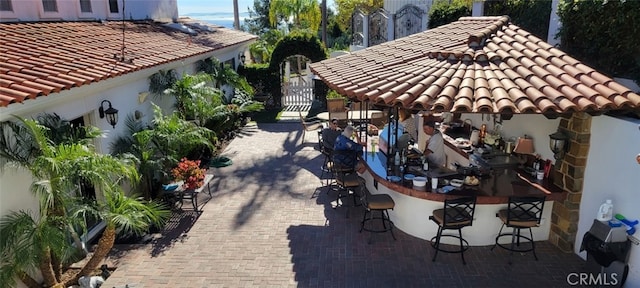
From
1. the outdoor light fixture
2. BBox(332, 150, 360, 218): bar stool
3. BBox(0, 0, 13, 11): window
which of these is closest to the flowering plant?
the outdoor light fixture

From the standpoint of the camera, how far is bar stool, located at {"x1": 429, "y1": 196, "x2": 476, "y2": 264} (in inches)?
273

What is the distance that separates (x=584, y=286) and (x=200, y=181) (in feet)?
25.3

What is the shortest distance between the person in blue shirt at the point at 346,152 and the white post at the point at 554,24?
5.69 m

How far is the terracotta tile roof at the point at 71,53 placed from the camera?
20.2ft

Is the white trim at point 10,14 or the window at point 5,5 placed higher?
the window at point 5,5

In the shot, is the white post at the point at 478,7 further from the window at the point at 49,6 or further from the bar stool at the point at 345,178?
the window at the point at 49,6

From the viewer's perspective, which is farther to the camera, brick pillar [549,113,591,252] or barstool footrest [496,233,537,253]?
barstool footrest [496,233,537,253]

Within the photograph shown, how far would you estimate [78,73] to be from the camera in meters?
7.18

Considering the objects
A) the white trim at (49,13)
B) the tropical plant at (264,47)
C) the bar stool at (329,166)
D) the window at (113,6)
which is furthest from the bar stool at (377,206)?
the tropical plant at (264,47)

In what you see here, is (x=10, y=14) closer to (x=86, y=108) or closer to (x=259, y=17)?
(x=86, y=108)

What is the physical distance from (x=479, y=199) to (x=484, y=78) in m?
2.15

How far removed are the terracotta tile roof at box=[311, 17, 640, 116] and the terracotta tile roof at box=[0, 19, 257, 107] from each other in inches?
184

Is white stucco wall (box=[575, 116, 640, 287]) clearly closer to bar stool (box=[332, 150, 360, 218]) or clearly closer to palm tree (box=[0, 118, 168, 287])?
bar stool (box=[332, 150, 360, 218])

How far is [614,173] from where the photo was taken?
6.42 metres
